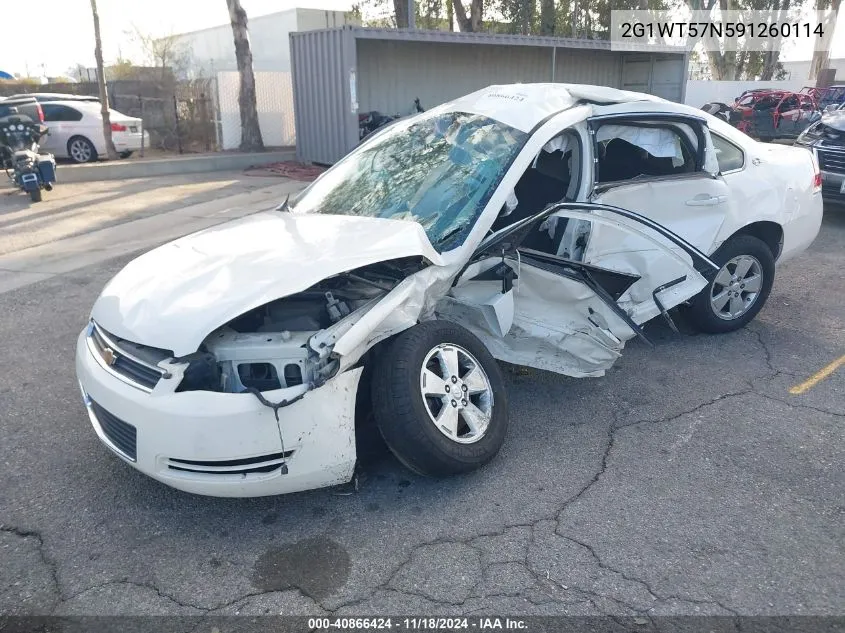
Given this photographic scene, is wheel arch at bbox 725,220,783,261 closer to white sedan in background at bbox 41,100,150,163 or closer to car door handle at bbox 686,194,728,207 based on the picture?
car door handle at bbox 686,194,728,207

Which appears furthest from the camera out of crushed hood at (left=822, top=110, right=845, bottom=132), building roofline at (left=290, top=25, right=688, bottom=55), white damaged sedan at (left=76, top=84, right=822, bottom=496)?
building roofline at (left=290, top=25, right=688, bottom=55)

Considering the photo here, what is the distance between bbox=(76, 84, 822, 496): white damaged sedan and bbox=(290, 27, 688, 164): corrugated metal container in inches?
383

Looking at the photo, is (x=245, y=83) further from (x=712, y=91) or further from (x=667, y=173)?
(x=712, y=91)

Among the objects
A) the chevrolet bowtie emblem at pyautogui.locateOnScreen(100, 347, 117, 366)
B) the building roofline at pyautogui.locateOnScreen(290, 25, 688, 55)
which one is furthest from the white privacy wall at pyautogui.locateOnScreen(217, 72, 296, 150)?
the chevrolet bowtie emblem at pyautogui.locateOnScreen(100, 347, 117, 366)

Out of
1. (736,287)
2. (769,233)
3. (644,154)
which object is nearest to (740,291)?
(736,287)

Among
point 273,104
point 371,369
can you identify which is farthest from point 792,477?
point 273,104

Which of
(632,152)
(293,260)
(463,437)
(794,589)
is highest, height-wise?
(632,152)

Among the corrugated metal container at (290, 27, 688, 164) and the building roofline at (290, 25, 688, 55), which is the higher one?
the building roofline at (290, 25, 688, 55)

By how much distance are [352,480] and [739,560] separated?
6.02 ft

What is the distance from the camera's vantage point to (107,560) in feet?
9.67

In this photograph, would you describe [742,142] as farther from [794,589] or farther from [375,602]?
[375,602]

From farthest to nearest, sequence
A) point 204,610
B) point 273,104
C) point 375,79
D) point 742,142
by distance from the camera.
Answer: point 273,104
point 375,79
point 742,142
point 204,610

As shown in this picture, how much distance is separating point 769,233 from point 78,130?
47.7ft

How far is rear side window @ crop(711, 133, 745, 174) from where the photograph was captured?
5172 mm
